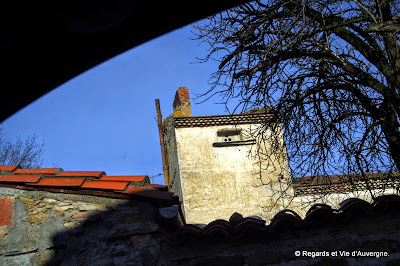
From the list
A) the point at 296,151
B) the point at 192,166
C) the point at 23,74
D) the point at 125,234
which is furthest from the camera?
the point at 192,166

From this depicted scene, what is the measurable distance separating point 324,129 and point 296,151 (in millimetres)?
541

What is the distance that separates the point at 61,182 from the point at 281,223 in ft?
8.58

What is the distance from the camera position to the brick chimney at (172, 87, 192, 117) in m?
14.6

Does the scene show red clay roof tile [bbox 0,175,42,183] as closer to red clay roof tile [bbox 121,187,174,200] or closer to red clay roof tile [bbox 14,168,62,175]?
red clay roof tile [bbox 14,168,62,175]

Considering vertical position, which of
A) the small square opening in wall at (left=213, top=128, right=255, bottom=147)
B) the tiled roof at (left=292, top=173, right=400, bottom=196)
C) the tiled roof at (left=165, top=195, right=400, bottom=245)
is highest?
the small square opening in wall at (left=213, top=128, right=255, bottom=147)

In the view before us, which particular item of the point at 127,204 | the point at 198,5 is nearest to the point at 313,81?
the point at 127,204

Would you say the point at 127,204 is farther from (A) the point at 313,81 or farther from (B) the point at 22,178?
(A) the point at 313,81

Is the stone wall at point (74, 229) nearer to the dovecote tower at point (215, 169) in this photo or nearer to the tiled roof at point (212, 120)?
the dovecote tower at point (215, 169)

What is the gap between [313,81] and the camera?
219 inches

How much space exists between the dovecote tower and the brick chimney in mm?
Result: 201

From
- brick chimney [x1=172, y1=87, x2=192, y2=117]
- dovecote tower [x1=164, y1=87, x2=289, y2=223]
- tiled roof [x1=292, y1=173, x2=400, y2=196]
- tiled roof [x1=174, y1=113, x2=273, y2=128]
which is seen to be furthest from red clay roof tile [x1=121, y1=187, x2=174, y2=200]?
brick chimney [x1=172, y1=87, x2=192, y2=117]

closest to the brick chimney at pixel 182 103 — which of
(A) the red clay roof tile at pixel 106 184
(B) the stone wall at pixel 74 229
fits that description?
(A) the red clay roof tile at pixel 106 184

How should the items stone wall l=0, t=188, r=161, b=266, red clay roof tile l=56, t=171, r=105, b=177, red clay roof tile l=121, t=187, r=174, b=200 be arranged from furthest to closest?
red clay roof tile l=56, t=171, r=105, b=177, red clay roof tile l=121, t=187, r=174, b=200, stone wall l=0, t=188, r=161, b=266

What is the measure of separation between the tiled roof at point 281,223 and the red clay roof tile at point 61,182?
50.1 inches
